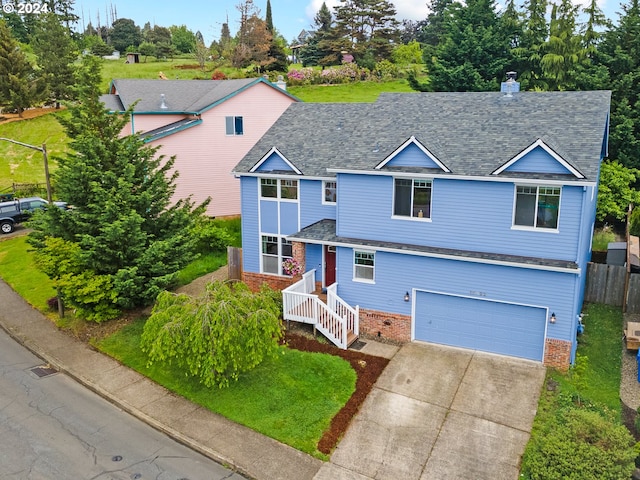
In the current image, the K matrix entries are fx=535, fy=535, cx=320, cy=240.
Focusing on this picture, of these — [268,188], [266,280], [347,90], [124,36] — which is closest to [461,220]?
[268,188]

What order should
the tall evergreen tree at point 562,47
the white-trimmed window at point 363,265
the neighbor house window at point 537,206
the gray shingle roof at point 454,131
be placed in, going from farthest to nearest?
the tall evergreen tree at point 562,47
the white-trimmed window at point 363,265
the gray shingle roof at point 454,131
the neighbor house window at point 537,206

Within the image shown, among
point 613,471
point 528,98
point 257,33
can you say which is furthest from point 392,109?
point 257,33

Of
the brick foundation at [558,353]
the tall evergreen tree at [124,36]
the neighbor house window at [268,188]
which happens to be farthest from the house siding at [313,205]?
the tall evergreen tree at [124,36]

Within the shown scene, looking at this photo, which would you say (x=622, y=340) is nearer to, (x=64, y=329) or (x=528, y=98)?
(x=528, y=98)

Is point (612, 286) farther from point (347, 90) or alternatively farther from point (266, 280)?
point (347, 90)

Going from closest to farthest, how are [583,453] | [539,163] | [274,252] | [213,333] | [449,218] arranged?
1. [583,453]
2. [213,333]
3. [539,163]
4. [449,218]
5. [274,252]

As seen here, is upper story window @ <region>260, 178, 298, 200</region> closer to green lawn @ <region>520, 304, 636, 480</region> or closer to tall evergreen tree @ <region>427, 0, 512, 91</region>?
green lawn @ <region>520, 304, 636, 480</region>

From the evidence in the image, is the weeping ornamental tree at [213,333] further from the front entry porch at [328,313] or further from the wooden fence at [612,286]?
the wooden fence at [612,286]
